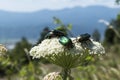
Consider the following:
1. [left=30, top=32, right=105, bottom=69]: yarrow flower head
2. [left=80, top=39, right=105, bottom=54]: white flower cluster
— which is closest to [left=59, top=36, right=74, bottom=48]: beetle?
[left=30, top=32, right=105, bottom=69]: yarrow flower head

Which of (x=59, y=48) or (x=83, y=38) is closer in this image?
(x=59, y=48)

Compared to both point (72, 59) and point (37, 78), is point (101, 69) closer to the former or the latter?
point (37, 78)

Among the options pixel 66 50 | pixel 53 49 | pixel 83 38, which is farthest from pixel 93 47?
pixel 53 49

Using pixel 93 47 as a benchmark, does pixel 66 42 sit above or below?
above

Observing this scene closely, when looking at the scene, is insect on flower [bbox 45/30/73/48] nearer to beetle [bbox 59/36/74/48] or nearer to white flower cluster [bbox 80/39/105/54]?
beetle [bbox 59/36/74/48]

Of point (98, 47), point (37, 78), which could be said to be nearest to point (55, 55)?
point (98, 47)

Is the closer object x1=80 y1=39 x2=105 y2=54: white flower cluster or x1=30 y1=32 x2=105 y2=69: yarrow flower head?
x1=30 y1=32 x2=105 y2=69: yarrow flower head

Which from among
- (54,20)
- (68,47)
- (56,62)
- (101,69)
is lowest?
(101,69)

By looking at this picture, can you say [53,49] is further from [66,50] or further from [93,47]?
[93,47]
